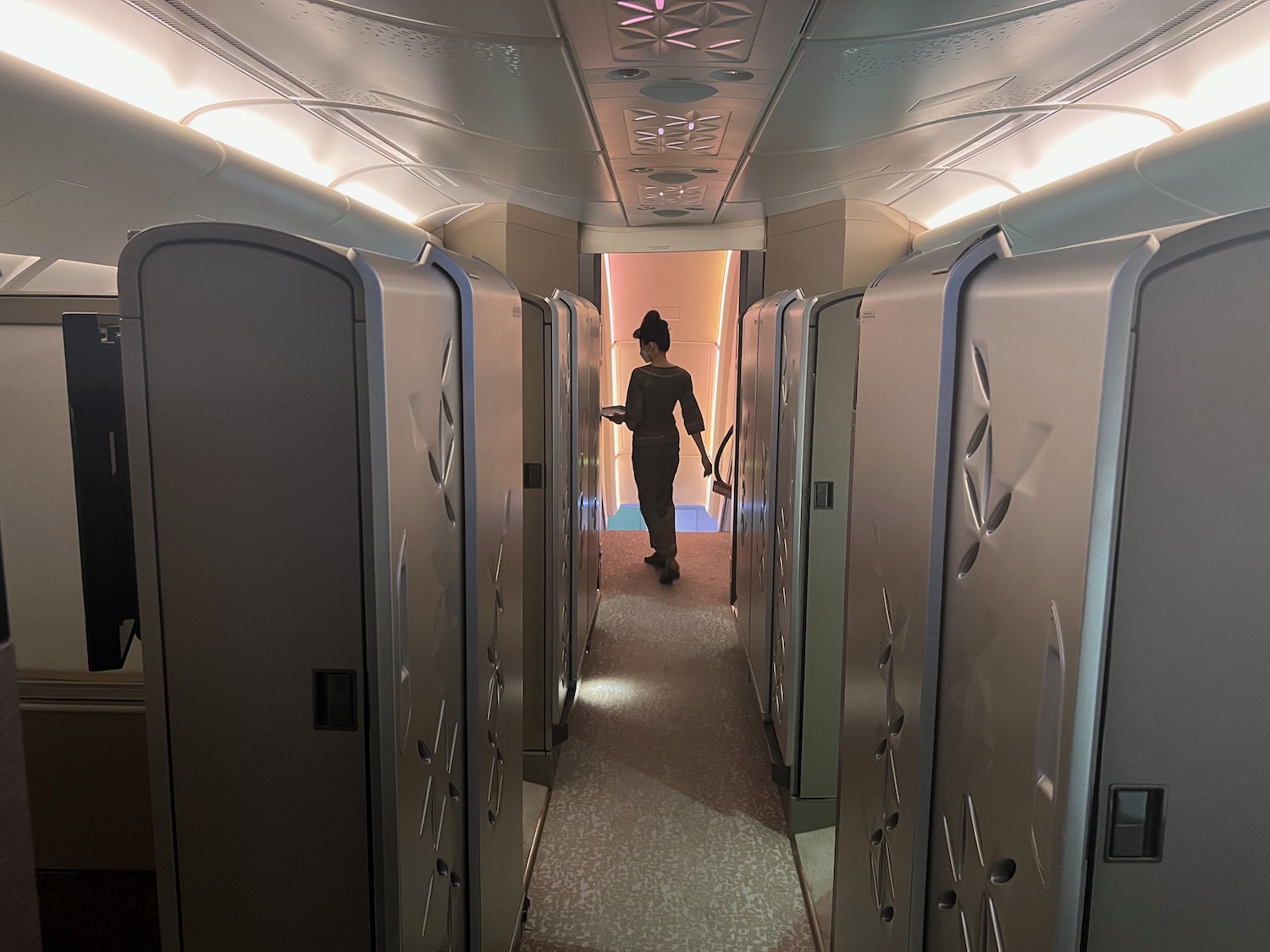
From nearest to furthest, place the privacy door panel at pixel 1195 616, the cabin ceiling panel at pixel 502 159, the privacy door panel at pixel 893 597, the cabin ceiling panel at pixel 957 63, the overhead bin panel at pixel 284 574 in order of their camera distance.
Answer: the privacy door panel at pixel 1195 616, the overhead bin panel at pixel 284 574, the privacy door panel at pixel 893 597, the cabin ceiling panel at pixel 957 63, the cabin ceiling panel at pixel 502 159

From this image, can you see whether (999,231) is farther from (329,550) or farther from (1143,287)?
(329,550)

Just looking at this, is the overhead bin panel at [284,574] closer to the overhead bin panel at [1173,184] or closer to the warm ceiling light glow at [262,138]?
the warm ceiling light glow at [262,138]

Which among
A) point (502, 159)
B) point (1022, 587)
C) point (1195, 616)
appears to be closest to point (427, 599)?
point (1022, 587)

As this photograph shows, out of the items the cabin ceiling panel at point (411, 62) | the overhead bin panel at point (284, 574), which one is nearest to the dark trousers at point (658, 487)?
the cabin ceiling panel at point (411, 62)

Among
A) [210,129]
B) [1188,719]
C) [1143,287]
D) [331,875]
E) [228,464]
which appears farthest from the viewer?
[210,129]

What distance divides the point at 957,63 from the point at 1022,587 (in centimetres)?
215

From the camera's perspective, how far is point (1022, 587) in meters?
1.25

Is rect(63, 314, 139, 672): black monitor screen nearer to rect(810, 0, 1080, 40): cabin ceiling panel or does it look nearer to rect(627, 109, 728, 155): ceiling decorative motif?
rect(810, 0, 1080, 40): cabin ceiling panel

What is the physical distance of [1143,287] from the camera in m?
1.01

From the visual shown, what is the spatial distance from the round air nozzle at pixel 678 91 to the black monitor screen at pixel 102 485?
2033mm

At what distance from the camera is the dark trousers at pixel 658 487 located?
21.8 feet

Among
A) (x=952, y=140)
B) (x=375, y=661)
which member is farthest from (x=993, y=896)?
(x=952, y=140)

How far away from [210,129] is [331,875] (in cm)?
304

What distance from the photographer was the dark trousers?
6641 millimetres
